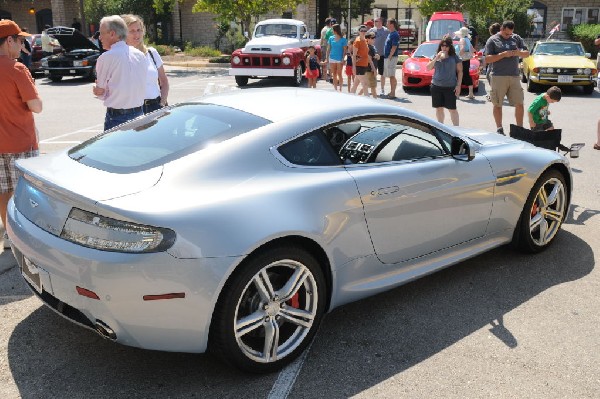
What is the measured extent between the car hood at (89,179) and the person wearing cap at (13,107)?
1.47m

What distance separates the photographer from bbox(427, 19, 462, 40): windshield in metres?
20.6

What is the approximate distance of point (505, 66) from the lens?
9445 millimetres

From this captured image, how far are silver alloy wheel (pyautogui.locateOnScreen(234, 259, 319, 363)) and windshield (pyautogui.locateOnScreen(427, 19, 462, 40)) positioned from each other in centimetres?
1862

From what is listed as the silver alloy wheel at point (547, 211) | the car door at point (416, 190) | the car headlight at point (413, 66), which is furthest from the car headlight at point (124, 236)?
the car headlight at point (413, 66)

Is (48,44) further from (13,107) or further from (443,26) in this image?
(13,107)

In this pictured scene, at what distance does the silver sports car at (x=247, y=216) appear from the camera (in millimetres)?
2861

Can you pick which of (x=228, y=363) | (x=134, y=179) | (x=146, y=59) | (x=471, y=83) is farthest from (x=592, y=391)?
(x=471, y=83)

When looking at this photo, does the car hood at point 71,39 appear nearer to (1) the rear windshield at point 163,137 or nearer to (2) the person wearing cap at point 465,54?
(2) the person wearing cap at point 465,54

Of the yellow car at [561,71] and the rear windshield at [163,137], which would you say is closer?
the rear windshield at [163,137]

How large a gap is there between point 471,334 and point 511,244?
1445mm

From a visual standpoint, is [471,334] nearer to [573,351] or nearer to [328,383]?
[573,351]

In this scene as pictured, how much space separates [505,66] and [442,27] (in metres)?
12.1

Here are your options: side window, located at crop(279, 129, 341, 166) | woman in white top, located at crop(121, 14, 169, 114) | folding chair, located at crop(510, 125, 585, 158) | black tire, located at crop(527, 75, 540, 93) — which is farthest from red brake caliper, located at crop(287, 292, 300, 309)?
black tire, located at crop(527, 75, 540, 93)

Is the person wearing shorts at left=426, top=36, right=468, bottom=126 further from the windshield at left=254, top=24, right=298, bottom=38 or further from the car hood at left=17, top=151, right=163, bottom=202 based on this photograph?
the windshield at left=254, top=24, right=298, bottom=38
